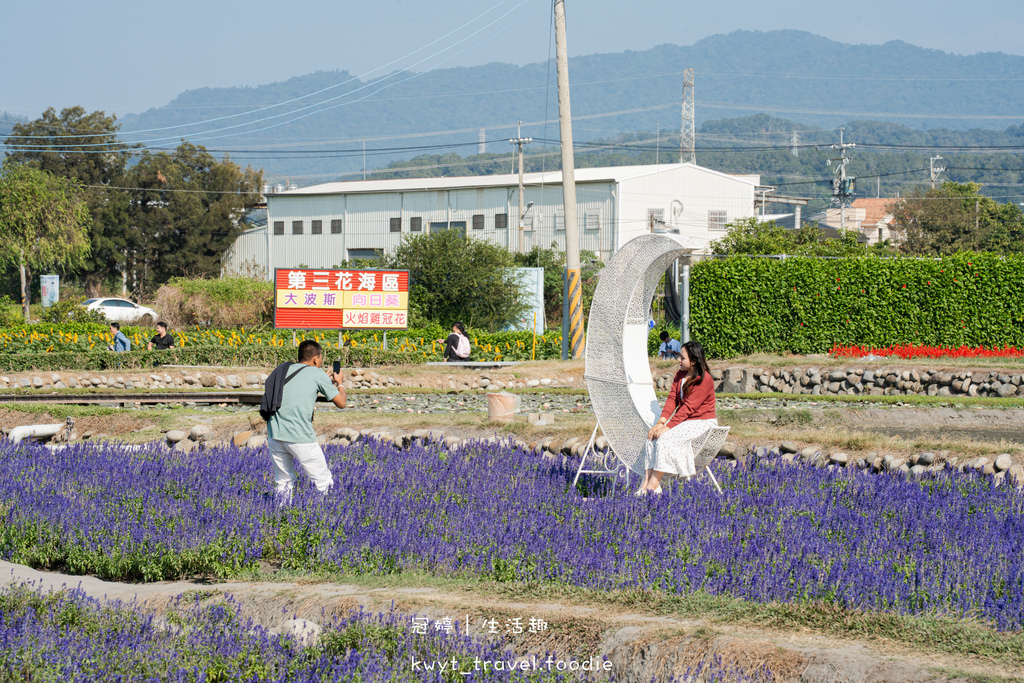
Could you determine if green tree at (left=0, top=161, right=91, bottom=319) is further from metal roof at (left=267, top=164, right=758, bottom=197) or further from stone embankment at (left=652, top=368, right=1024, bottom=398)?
stone embankment at (left=652, top=368, right=1024, bottom=398)

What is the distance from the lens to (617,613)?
5375mm

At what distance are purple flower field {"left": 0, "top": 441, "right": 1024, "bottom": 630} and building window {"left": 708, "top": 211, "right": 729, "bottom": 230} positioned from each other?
47.2m

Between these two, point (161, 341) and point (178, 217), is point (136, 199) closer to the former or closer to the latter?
point (178, 217)

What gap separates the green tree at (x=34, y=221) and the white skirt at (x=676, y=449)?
121 feet

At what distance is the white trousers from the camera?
26.7 ft

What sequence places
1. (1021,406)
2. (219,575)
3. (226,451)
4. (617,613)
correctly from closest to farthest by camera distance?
(617,613), (219,575), (226,451), (1021,406)

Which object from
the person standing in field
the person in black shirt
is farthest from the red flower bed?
the person in black shirt

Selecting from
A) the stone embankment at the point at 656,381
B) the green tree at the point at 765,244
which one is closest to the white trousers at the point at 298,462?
the stone embankment at the point at 656,381

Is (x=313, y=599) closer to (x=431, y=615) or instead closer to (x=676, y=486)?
(x=431, y=615)

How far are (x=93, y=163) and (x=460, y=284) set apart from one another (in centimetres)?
4476

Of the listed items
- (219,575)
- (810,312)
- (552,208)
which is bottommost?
(219,575)

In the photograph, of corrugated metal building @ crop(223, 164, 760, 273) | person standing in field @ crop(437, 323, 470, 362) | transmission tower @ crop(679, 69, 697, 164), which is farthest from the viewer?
transmission tower @ crop(679, 69, 697, 164)

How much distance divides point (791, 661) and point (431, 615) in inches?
78.9

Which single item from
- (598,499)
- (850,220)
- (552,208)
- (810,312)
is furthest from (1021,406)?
(850,220)
